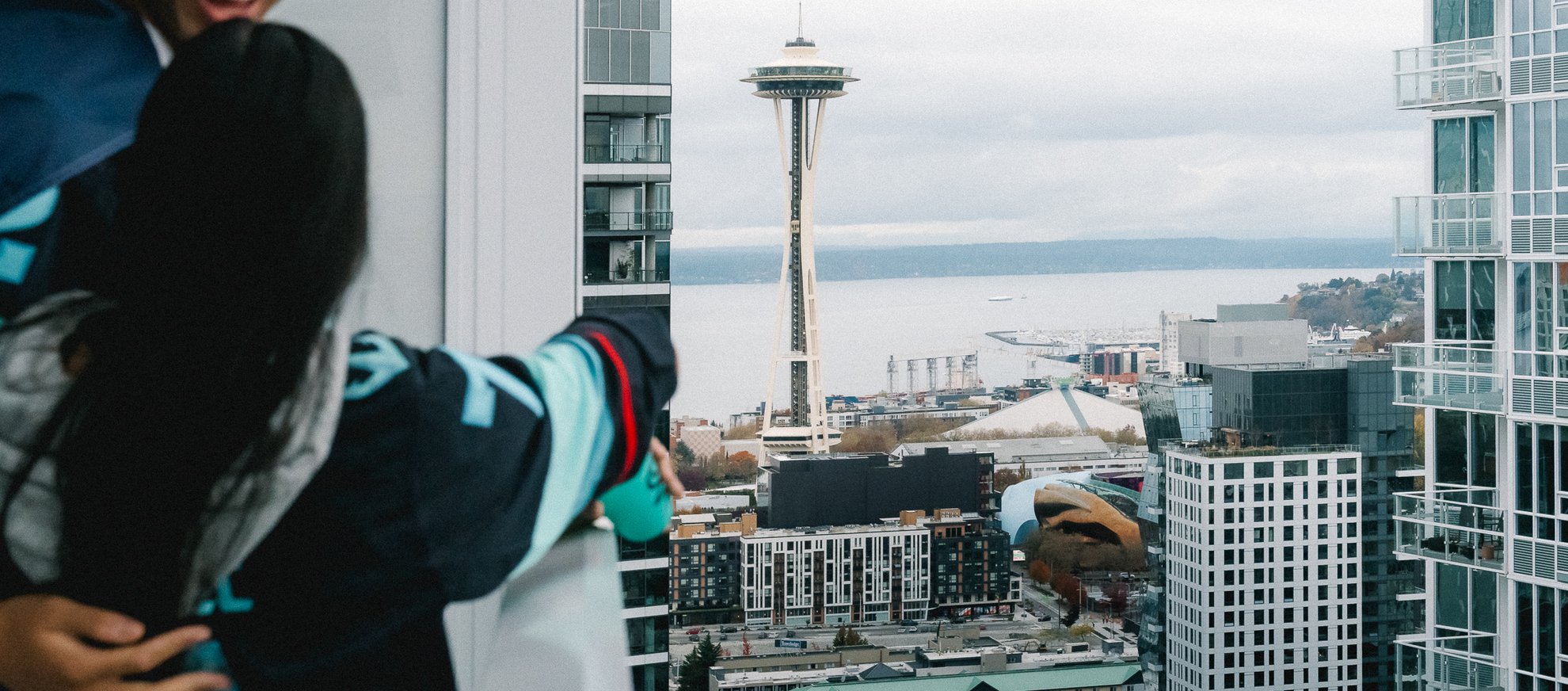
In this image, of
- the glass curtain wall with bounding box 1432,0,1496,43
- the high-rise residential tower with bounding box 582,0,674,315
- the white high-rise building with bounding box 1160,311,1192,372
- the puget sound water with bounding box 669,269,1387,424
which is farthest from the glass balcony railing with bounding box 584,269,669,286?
the white high-rise building with bounding box 1160,311,1192,372

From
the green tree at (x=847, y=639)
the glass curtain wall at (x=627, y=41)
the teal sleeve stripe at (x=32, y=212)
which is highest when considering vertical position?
the glass curtain wall at (x=627, y=41)

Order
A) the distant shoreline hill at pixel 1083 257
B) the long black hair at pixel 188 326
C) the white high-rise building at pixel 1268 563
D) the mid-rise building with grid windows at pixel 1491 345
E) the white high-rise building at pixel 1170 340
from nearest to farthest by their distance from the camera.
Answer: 1. the long black hair at pixel 188 326
2. the mid-rise building with grid windows at pixel 1491 345
3. the distant shoreline hill at pixel 1083 257
4. the white high-rise building at pixel 1268 563
5. the white high-rise building at pixel 1170 340

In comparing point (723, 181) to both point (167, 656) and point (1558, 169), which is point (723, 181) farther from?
point (167, 656)

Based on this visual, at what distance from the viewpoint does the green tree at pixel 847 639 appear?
139 inches

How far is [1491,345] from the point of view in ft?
6.79

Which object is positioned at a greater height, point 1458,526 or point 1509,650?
point 1458,526

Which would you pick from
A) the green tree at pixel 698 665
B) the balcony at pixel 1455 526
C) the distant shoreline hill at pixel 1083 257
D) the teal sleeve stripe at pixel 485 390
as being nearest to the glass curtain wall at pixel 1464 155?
the balcony at pixel 1455 526

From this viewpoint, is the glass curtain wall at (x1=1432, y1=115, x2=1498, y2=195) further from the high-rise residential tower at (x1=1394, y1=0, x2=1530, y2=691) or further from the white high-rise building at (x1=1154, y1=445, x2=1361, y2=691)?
the white high-rise building at (x1=1154, y1=445, x2=1361, y2=691)

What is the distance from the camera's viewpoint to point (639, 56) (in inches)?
48.6

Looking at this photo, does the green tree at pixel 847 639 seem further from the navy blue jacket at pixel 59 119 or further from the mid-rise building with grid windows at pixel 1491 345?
the navy blue jacket at pixel 59 119

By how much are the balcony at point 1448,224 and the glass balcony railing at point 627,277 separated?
1464 millimetres

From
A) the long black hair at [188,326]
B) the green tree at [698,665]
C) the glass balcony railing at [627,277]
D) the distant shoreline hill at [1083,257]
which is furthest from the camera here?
the distant shoreline hill at [1083,257]

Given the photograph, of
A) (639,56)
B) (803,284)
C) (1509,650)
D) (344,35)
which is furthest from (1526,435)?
(803,284)

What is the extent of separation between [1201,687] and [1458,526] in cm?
198
